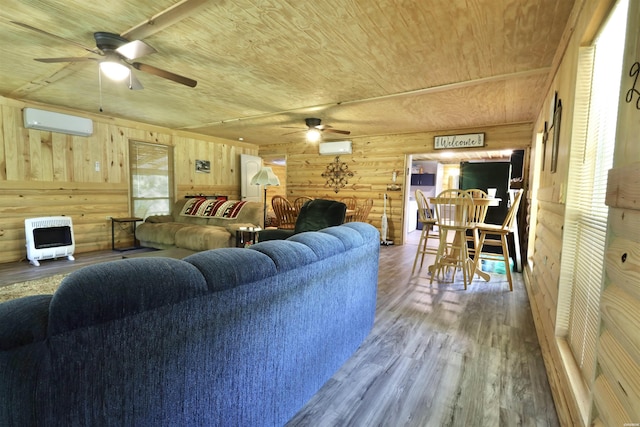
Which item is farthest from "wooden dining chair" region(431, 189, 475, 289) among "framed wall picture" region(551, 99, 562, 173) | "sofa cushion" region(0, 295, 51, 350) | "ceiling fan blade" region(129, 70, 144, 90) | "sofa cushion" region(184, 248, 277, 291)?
"ceiling fan blade" region(129, 70, 144, 90)

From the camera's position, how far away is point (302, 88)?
3.45 m

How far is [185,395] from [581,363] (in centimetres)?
183

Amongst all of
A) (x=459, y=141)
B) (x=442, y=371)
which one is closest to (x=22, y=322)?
(x=442, y=371)

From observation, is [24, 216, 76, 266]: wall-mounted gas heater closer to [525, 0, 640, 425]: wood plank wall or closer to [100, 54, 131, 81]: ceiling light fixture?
[100, 54, 131, 81]: ceiling light fixture

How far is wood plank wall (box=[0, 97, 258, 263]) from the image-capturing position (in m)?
4.02

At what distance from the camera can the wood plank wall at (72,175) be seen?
4.02 m

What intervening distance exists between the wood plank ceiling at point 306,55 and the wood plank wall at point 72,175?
531 mm

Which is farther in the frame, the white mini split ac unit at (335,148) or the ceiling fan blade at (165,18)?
the white mini split ac unit at (335,148)

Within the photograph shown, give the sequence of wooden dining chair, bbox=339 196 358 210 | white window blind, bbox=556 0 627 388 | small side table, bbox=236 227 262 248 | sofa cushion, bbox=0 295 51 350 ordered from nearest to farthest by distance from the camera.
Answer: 1. sofa cushion, bbox=0 295 51 350
2. white window blind, bbox=556 0 627 388
3. small side table, bbox=236 227 262 248
4. wooden dining chair, bbox=339 196 358 210

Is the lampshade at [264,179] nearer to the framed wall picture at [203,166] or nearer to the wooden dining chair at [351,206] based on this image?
the wooden dining chair at [351,206]

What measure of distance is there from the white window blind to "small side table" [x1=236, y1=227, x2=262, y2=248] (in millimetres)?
3016

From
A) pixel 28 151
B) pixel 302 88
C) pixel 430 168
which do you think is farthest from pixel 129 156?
pixel 430 168

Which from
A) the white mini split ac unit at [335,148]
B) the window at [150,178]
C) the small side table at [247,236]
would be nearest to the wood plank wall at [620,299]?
the small side table at [247,236]

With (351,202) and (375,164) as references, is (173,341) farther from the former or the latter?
(375,164)
